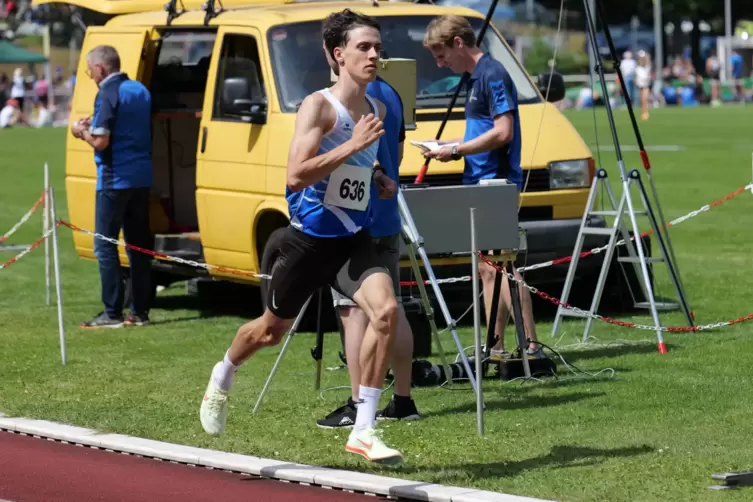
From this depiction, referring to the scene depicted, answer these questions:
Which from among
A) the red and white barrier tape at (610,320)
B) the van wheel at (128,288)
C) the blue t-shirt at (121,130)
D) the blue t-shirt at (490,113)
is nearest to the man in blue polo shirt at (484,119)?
the blue t-shirt at (490,113)

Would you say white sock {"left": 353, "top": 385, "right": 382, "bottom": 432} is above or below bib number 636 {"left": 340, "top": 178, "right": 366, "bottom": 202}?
below

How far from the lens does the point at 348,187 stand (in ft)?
24.3

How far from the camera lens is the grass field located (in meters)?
7.28

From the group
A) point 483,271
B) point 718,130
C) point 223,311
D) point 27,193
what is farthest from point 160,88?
point 718,130

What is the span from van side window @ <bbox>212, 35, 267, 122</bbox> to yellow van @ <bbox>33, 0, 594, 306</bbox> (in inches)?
0.4

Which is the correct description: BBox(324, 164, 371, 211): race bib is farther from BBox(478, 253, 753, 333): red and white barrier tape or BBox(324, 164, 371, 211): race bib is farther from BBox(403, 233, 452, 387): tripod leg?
BBox(478, 253, 753, 333): red and white barrier tape

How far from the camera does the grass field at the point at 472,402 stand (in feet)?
23.9

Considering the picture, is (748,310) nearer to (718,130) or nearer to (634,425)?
(634,425)

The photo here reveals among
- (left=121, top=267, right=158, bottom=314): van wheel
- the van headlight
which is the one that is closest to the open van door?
(left=121, top=267, right=158, bottom=314): van wheel

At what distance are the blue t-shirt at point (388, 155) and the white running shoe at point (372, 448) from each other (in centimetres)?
115

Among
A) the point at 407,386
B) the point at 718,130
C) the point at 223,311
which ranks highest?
the point at 407,386

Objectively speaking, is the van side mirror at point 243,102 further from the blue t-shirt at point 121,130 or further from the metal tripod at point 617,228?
the metal tripod at point 617,228

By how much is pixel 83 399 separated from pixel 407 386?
2.00 metres

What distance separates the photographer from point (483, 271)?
10.1 meters
